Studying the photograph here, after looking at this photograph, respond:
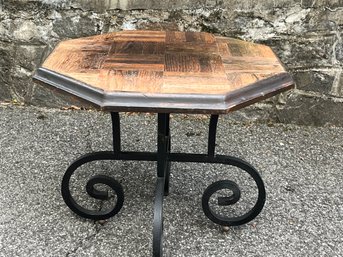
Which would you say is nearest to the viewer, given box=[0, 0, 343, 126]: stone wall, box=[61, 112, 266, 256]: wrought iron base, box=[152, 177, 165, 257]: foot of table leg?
box=[152, 177, 165, 257]: foot of table leg

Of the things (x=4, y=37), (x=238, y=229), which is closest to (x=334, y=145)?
(x=238, y=229)

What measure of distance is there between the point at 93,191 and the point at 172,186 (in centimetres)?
49

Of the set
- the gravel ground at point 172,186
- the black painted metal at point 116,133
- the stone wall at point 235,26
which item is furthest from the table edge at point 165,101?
the stone wall at point 235,26

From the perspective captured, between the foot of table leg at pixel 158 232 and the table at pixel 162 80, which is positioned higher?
the table at pixel 162 80

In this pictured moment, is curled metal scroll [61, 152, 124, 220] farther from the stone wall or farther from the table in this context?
the stone wall

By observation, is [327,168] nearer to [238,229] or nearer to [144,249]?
[238,229]

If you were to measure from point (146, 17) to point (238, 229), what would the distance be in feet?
4.96

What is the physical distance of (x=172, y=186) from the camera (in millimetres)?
2574

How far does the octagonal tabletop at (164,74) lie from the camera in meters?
1.66

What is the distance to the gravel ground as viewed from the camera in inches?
85.3

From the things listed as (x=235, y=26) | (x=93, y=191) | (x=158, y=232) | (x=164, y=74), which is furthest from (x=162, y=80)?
(x=235, y=26)

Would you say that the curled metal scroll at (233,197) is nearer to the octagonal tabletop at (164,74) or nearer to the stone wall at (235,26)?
the octagonal tabletop at (164,74)

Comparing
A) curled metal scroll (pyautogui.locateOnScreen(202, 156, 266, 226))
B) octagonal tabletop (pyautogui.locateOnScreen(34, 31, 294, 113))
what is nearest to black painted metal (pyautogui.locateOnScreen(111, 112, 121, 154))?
octagonal tabletop (pyautogui.locateOnScreen(34, 31, 294, 113))

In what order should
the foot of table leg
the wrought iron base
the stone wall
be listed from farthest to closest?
the stone wall < the wrought iron base < the foot of table leg
